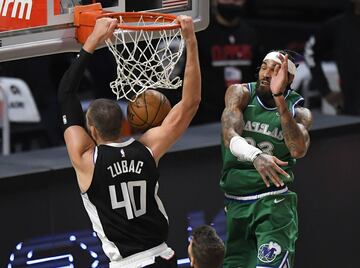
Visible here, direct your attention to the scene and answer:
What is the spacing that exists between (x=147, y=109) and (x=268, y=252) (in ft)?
4.96

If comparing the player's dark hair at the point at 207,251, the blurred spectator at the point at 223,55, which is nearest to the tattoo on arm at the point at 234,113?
the player's dark hair at the point at 207,251

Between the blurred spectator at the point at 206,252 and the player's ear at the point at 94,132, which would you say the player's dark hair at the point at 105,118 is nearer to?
the player's ear at the point at 94,132

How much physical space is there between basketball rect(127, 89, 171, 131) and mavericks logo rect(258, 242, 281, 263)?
4.41ft

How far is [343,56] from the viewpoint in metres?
12.3

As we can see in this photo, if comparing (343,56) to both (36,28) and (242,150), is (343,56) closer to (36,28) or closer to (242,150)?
(242,150)

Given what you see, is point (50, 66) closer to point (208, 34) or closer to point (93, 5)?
point (208, 34)

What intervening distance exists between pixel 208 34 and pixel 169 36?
4.73 m

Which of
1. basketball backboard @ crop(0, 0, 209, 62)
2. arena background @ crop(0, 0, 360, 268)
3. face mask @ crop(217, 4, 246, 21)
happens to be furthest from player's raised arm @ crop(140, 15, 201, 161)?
face mask @ crop(217, 4, 246, 21)

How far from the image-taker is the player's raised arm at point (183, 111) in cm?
729

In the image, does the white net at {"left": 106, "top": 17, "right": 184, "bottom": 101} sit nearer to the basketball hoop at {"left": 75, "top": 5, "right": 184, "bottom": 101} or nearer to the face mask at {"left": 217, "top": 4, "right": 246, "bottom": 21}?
the basketball hoop at {"left": 75, "top": 5, "right": 184, "bottom": 101}

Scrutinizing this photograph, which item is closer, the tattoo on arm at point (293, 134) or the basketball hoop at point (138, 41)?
the basketball hoop at point (138, 41)

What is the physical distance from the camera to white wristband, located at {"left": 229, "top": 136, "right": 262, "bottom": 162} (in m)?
7.91

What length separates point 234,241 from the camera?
8602 millimetres

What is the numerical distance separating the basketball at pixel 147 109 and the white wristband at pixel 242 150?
63 cm
